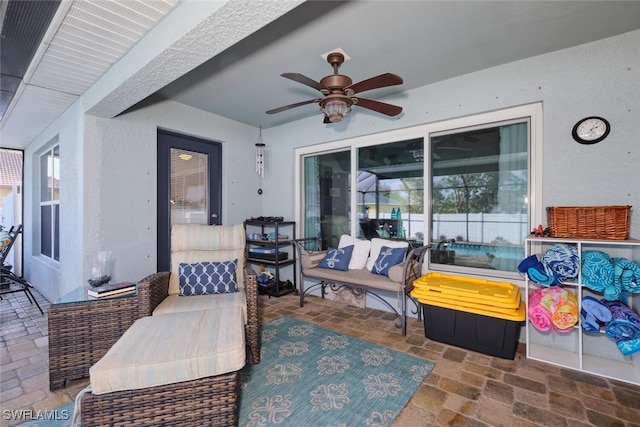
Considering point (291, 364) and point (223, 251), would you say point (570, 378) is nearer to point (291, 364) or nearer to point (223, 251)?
point (291, 364)

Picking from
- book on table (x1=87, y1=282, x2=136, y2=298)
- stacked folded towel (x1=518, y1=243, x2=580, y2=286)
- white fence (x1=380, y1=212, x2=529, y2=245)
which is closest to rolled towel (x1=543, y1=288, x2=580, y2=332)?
stacked folded towel (x1=518, y1=243, x2=580, y2=286)

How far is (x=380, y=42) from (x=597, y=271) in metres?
2.38

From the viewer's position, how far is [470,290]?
7.96 feet

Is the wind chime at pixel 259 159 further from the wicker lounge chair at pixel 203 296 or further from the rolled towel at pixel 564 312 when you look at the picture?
the rolled towel at pixel 564 312

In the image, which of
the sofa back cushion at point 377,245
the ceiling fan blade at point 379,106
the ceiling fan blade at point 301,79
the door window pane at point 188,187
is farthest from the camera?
the door window pane at point 188,187

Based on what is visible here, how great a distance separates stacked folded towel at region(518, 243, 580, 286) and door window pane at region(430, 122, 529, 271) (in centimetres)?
42

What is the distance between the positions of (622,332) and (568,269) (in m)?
0.48

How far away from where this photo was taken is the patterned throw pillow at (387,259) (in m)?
3.01

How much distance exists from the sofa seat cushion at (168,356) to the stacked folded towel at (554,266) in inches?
90.6

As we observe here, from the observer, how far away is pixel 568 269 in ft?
7.09

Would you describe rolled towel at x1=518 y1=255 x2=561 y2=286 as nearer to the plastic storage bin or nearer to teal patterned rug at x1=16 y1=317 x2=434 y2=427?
the plastic storage bin

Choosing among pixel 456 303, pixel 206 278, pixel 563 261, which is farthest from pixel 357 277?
pixel 563 261

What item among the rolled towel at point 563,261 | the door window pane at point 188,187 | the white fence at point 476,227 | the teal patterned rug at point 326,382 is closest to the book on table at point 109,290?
the teal patterned rug at point 326,382

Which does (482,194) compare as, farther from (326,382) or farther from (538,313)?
(326,382)
